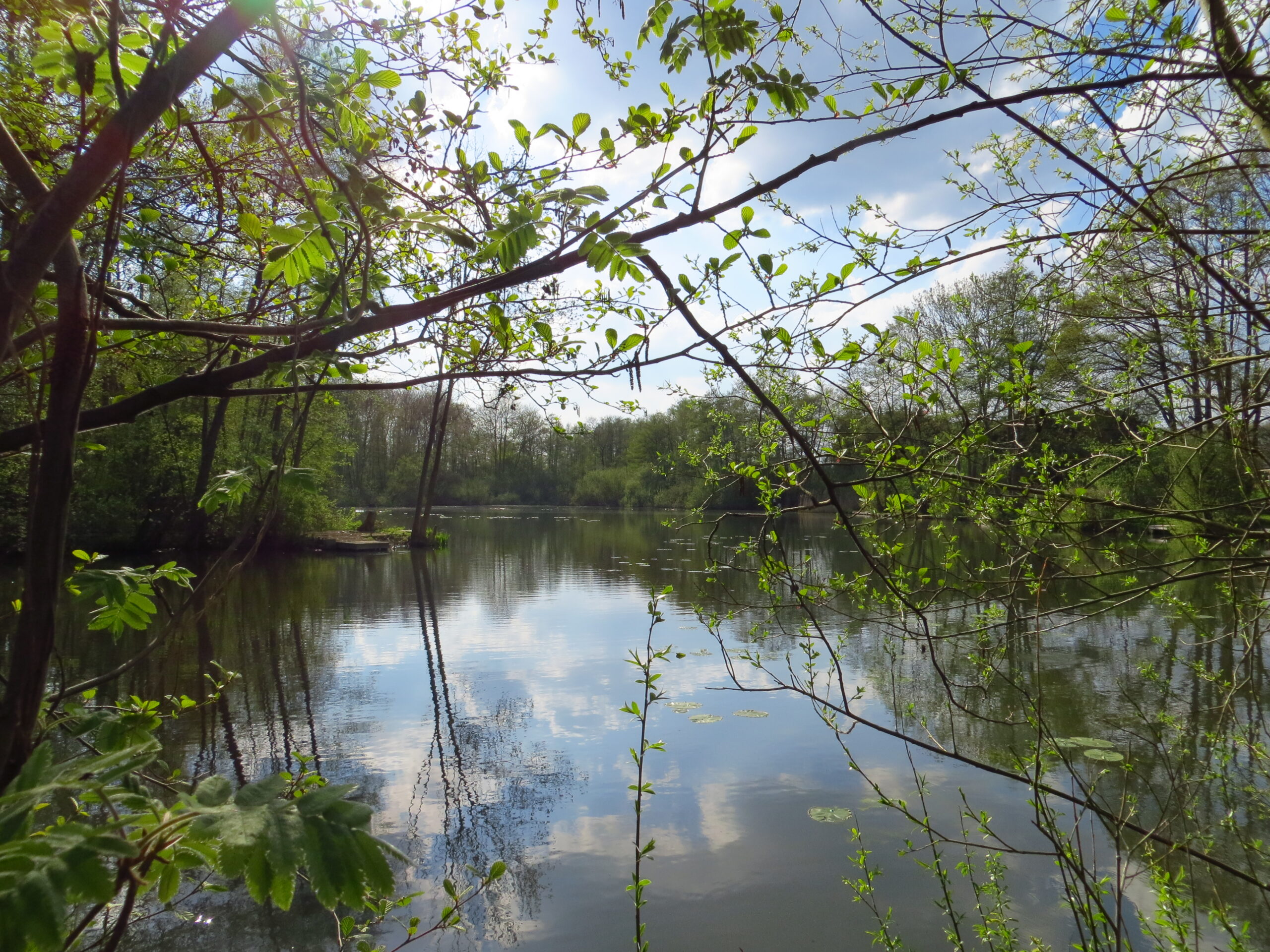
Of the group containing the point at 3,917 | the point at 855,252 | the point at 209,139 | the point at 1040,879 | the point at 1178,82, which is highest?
the point at 209,139

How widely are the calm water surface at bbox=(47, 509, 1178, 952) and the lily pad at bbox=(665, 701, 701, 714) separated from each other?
0.09m

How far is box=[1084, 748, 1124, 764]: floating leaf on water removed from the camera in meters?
5.54

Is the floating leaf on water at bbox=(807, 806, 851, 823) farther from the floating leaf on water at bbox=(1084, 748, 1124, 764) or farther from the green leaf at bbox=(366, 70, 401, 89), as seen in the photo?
the green leaf at bbox=(366, 70, 401, 89)

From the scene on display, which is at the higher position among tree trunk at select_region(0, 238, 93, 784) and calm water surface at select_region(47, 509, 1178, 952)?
tree trunk at select_region(0, 238, 93, 784)

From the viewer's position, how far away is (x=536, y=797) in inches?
213

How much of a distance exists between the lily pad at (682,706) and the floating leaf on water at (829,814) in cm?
206

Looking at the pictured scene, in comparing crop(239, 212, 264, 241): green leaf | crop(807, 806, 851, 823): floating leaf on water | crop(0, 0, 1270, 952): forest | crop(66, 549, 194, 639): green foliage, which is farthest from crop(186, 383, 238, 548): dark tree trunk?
crop(239, 212, 264, 241): green leaf

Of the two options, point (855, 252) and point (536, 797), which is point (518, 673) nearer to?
point (536, 797)

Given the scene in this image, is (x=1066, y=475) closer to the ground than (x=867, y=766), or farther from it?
farther from it

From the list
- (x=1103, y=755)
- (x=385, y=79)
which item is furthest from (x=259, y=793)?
(x=1103, y=755)

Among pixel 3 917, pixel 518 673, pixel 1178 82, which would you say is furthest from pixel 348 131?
pixel 518 673

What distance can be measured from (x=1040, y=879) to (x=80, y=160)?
519 centimetres

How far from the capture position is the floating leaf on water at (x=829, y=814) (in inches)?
196

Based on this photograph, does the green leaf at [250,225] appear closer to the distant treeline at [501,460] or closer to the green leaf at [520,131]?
the green leaf at [520,131]
